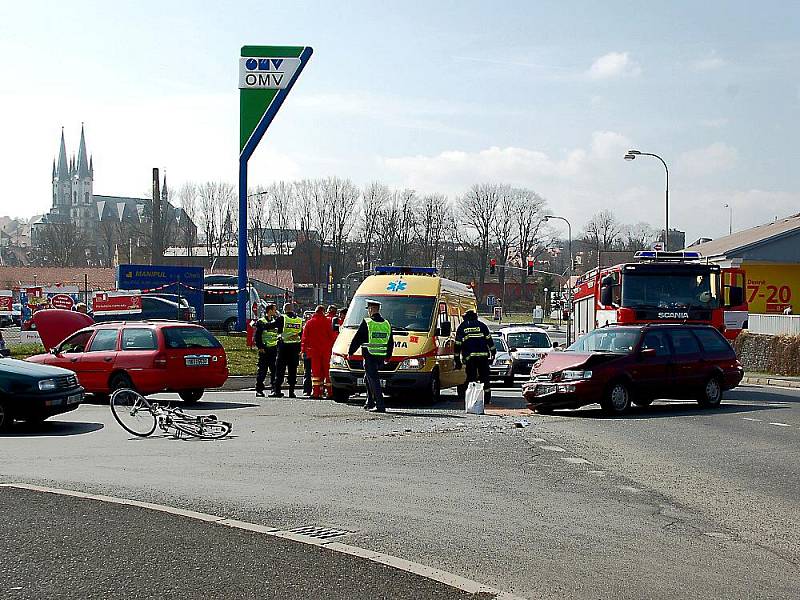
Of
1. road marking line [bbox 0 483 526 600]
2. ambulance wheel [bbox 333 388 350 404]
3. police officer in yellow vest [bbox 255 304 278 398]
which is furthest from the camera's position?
police officer in yellow vest [bbox 255 304 278 398]

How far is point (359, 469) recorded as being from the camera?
11.2m

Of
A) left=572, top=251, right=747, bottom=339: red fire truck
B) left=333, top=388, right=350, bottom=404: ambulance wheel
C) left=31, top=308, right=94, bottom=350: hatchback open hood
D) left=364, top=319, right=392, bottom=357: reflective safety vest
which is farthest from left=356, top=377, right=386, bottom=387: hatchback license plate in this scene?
left=31, top=308, right=94, bottom=350: hatchback open hood

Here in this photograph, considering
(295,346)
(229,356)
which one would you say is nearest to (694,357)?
(295,346)

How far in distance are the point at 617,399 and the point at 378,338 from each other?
14.1 feet

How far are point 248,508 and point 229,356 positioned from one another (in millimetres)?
23494

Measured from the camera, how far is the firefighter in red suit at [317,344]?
855 inches

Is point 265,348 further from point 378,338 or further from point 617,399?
point 617,399

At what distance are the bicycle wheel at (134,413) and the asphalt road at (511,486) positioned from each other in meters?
0.23

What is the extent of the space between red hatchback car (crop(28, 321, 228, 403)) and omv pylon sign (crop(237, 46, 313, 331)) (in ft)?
51.9

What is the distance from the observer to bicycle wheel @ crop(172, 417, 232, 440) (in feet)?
46.3

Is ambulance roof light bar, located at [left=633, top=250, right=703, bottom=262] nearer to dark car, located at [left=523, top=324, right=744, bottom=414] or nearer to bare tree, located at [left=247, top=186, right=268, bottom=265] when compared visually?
dark car, located at [left=523, top=324, right=744, bottom=414]

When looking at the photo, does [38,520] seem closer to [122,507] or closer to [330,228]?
[122,507]

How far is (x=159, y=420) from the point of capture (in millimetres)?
14352

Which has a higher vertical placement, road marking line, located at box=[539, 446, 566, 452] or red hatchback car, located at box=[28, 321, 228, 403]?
red hatchback car, located at box=[28, 321, 228, 403]
